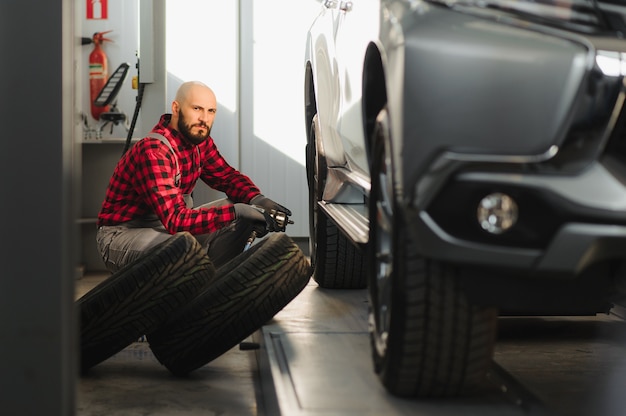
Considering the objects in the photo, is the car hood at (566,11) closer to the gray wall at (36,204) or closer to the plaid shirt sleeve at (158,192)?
the gray wall at (36,204)

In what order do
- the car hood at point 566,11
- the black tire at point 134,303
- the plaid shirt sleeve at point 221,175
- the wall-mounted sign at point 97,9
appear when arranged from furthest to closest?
the wall-mounted sign at point 97,9 → the plaid shirt sleeve at point 221,175 → the black tire at point 134,303 → the car hood at point 566,11

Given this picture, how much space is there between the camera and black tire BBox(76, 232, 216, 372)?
3414 mm

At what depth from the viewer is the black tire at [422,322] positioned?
7.57 feet

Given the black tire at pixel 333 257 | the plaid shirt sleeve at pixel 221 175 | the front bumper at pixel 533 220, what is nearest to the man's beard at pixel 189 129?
the plaid shirt sleeve at pixel 221 175

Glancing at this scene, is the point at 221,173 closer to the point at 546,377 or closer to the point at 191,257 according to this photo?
the point at 191,257

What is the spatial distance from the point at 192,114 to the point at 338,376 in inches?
92.6

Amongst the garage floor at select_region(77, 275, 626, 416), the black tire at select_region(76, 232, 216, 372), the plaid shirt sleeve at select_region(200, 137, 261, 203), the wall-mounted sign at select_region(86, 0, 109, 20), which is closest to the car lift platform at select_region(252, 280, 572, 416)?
the garage floor at select_region(77, 275, 626, 416)

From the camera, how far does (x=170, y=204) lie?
4484mm

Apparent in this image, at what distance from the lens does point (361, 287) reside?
4.69 m

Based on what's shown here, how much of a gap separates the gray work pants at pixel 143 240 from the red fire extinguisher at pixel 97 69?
3.60 metres

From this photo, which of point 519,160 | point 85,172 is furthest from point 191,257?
point 85,172

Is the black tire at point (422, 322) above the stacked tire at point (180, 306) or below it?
above

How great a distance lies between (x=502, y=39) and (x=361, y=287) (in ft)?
8.85

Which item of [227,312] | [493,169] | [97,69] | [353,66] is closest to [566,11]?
[493,169]
